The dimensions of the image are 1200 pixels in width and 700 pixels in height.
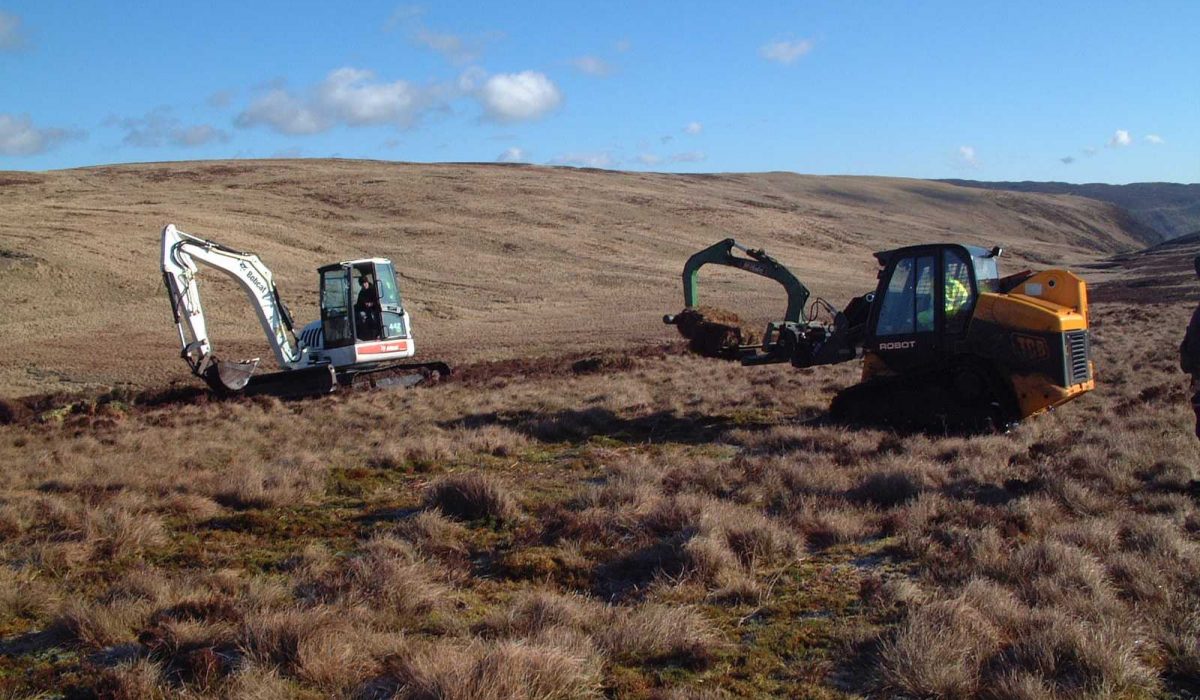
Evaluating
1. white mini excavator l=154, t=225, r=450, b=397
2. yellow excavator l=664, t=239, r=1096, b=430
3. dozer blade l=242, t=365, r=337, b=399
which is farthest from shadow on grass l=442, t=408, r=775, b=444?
white mini excavator l=154, t=225, r=450, b=397

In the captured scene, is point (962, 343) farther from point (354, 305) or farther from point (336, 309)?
point (336, 309)

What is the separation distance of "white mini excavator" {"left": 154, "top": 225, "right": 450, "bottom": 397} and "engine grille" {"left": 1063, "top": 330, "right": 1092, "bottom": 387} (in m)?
15.0

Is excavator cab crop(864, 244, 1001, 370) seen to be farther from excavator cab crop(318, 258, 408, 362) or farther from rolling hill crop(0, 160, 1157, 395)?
rolling hill crop(0, 160, 1157, 395)

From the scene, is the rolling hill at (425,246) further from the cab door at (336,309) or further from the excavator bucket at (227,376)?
the cab door at (336,309)

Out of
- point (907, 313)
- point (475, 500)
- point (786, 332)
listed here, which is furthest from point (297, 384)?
point (907, 313)

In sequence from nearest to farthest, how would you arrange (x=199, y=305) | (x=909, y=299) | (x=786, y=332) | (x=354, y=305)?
1. (x=909, y=299)
2. (x=786, y=332)
3. (x=199, y=305)
4. (x=354, y=305)

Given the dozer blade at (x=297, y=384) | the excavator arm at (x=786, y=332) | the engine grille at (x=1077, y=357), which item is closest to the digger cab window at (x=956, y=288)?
the engine grille at (x=1077, y=357)

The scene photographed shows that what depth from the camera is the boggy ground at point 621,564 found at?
5.42 meters

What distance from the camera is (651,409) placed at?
16.5 m

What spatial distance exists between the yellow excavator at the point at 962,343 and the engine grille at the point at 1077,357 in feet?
0.05

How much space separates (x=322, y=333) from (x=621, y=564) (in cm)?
1712

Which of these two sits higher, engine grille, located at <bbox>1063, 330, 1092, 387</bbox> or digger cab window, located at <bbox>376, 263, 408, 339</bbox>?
digger cab window, located at <bbox>376, 263, 408, 339</bbox>

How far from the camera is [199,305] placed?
68.4 ft

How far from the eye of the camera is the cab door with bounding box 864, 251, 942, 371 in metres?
13.4
